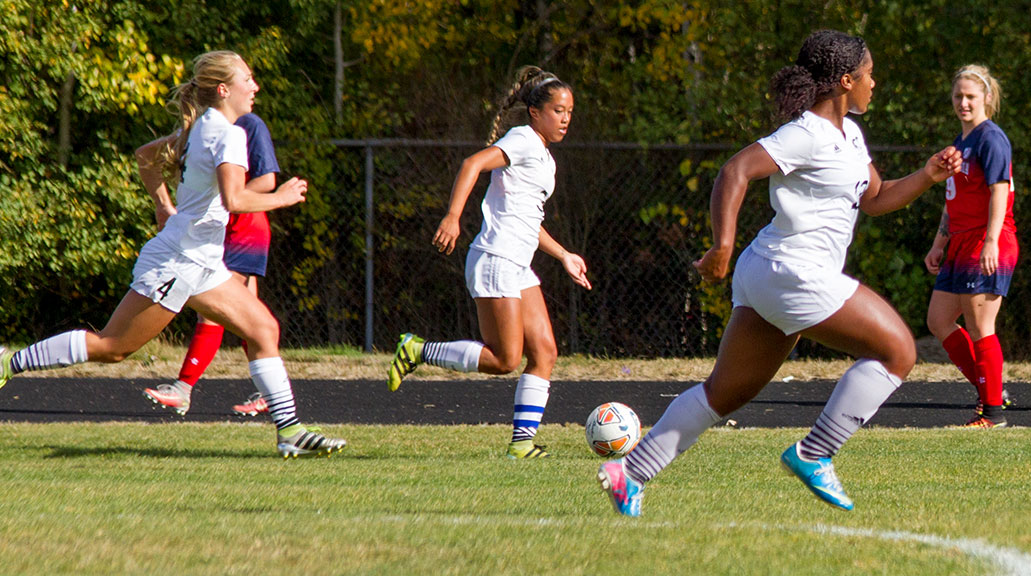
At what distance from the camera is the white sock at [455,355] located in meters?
6.79

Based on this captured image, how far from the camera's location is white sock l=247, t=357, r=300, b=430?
22.2 ft

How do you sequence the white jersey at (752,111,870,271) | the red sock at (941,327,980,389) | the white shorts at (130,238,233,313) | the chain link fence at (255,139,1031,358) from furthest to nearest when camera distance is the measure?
the chain link fence at (255,139,1031,358) < the red sock at (941,327,980,389) < the white shorts at (130,238,233,313) < the white jersey at (752,111,870,271)

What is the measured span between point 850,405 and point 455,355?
9.07 ft

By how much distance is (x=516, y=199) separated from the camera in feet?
22.4

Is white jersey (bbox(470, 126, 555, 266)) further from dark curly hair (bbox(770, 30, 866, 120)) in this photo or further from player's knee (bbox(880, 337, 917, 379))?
player's knee (bbox(880, 337, 917, 379))

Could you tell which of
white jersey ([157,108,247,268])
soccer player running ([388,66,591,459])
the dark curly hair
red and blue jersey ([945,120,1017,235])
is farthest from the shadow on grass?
red and blue jersey ([945,120,1017,235])

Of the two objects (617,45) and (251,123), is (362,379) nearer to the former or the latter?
(251,123)

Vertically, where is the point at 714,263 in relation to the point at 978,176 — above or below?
above

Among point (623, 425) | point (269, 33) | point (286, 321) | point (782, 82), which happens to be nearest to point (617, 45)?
point (269, 33)

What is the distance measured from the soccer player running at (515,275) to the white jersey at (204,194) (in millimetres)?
1069

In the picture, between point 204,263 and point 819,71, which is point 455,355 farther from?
point 819,71

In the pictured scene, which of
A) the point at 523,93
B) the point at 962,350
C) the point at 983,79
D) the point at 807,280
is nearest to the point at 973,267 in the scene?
the point at 962,350

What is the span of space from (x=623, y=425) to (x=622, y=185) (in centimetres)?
693

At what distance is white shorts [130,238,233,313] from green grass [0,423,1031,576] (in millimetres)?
806
